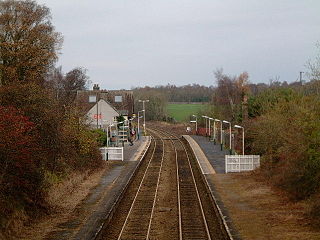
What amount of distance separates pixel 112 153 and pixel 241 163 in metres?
12.0

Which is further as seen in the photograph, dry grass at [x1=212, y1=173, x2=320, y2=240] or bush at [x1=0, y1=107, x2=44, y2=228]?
dry grass at [x1=212, y1=173, x2=320, y2=240]

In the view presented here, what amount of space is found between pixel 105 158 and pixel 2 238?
2597cm

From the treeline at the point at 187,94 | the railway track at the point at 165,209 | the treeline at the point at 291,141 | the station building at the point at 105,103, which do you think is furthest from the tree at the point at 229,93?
the treeline at the point at 187,94

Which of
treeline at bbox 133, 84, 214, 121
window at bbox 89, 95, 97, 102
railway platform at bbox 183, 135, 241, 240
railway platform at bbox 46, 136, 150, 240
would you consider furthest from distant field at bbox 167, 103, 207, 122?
railway platform at bbox 46, 136, 150, 240

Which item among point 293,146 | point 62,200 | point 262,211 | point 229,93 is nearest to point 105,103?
point 229,93

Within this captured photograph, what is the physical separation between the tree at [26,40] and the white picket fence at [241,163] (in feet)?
49.4

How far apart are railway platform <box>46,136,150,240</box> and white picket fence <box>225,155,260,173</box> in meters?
6.68

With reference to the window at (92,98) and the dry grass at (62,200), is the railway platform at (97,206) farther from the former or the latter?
the window at (92,98)

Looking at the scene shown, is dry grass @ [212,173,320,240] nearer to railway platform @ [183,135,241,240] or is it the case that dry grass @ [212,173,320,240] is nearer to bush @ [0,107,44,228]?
railway platform @ [183,135,241,240]

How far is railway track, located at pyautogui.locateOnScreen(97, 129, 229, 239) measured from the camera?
63.4 ft

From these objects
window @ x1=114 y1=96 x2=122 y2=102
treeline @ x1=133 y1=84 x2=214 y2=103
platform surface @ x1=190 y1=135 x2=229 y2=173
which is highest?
treeline @ x1=133 y1=84 x2=214 y2=103

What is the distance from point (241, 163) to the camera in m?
35.5

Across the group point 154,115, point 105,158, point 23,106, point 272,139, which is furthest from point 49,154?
point 154,115

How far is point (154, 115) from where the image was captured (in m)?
111
